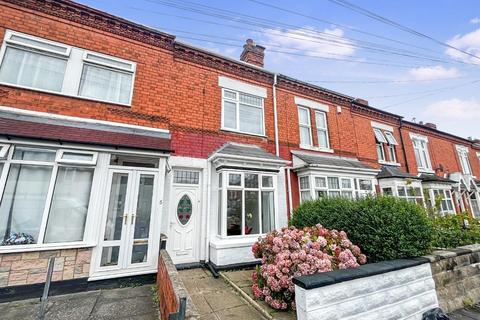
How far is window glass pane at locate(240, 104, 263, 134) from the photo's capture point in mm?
8367

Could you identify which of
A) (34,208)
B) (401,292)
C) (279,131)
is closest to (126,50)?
(34,208)

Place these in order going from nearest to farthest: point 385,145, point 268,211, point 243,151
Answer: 1. point 243,151
2. point 268,211
3. point 385,145

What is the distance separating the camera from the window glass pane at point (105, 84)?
612cm

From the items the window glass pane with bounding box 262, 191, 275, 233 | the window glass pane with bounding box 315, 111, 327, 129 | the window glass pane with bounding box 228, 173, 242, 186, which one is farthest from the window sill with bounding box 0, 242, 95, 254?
the window glass pane with bounding box 315, 111, 327, 129

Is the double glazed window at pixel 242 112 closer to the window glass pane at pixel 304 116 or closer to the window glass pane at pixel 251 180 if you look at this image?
the window glass pane at pixel 251 180

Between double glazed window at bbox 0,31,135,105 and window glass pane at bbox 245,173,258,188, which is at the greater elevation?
double glazed window at bbox 0,31,135,105

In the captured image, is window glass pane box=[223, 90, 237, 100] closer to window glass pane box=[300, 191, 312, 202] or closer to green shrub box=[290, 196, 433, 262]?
window glass pane box=[300, 191, 312, 202]

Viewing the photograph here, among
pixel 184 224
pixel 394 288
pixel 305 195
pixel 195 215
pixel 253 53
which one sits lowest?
pixel 394 288

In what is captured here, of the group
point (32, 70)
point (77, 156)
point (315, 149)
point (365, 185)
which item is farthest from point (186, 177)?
point (365, 185)

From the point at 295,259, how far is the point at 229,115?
5808 millimetres

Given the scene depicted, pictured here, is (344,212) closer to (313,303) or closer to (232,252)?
(313,303)

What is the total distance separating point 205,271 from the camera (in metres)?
5.88

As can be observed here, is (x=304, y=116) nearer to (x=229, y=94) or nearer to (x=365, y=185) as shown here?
(x=229, y=94)

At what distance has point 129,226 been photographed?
5.09 meters
